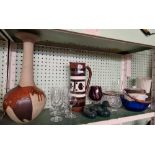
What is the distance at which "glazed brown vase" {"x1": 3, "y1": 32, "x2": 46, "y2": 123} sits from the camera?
646 mm

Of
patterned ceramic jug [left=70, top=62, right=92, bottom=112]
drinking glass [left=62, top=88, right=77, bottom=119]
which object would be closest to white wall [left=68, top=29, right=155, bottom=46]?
patterned ceramic jug [left=70, top=62, right=92, bottom=112]

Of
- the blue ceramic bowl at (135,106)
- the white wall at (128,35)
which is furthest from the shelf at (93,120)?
the white wall at (128,35)

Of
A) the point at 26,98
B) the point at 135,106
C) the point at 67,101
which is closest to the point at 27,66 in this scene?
the point at 26,98

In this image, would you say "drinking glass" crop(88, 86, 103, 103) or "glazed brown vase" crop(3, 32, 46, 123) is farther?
"drinking glass" crop(88, 86, 103, 103)

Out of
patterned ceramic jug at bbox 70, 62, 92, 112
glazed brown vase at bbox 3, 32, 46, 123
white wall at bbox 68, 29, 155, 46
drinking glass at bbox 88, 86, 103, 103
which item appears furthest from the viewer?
drinking glass at bbox 88, 86, 103, 103

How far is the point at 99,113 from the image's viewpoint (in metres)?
0.83

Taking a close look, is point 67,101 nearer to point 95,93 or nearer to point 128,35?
point 95,93

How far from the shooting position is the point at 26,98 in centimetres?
65

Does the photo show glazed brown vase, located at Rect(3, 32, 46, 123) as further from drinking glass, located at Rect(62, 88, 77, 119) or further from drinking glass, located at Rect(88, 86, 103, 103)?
drinking glass, located at Rect(88, 86, 103, 103)

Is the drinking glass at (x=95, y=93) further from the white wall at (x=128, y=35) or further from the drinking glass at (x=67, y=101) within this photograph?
the white wall at (x=128, y=35)

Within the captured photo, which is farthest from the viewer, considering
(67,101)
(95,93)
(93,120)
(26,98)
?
(95,93)

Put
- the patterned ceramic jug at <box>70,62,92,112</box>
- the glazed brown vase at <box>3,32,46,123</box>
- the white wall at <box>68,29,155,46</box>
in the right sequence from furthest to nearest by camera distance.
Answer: the patterned ceramic jug at <box>70,62,92,112</box>, the white wall at <box>68,29,155,46</box>, the glazed brown vase at <box>3,32,46,123</box>

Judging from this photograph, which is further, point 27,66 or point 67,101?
point 67,101

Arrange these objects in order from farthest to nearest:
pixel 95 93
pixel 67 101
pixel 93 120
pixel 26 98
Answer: pixel 95 93 → pixel 67 101 → pixel 93 120 → pixel 26 98
